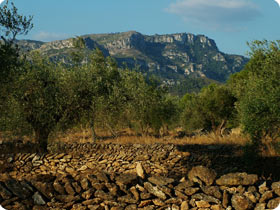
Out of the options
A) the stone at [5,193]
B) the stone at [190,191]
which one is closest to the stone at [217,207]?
the stone at [190,191]

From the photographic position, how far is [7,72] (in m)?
13.8

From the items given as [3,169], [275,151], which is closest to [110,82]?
[3,169]

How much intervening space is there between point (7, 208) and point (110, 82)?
24.0 metres

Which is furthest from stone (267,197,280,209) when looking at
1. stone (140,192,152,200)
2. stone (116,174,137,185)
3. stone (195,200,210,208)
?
stone (116,174,137,185)

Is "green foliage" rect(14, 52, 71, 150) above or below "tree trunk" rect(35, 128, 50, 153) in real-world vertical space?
above

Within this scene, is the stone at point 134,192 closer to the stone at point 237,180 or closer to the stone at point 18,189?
the stone at point 237,180

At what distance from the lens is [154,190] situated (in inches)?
321

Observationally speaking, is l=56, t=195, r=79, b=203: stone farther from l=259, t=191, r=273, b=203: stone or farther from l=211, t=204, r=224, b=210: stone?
l=259, t=191, r=273, b=203: stone

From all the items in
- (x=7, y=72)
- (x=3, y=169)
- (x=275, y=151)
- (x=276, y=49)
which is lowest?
(x=3, y=169)

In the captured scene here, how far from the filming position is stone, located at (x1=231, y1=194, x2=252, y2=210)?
24.3 feet

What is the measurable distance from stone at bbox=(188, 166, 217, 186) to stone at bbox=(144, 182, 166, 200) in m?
1.27

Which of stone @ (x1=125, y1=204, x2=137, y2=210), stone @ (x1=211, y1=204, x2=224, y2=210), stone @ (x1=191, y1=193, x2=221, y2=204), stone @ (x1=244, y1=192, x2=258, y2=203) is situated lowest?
stone @ (x1=125, y1=204, x2=137, y2=210)

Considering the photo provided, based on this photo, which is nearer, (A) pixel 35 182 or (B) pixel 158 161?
(A) pixel 35 182

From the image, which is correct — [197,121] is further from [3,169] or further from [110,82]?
[3,169]
